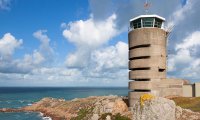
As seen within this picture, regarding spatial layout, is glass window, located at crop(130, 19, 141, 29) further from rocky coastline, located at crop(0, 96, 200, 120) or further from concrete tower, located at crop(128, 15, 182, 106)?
rocky coastline, located at crop(0, 96, 200, 120)

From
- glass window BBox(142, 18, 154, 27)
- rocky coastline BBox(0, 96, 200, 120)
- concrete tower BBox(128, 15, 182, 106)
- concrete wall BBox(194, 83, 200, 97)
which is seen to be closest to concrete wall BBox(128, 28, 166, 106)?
concrete tower BBox(128, 15, 182, 106)

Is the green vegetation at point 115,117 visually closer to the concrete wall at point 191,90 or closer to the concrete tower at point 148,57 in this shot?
the concrete tower at point 148,57

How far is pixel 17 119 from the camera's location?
91625mm

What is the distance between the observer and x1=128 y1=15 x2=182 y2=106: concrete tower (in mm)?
59250

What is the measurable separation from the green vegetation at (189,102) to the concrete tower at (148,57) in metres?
3.22

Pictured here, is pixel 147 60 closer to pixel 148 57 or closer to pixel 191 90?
pixel 148 57

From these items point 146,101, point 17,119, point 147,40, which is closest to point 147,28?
point 147,40

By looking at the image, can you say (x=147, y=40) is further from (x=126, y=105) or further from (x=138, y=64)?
(x=126, y=105)

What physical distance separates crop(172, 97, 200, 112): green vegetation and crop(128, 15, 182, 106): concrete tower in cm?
322

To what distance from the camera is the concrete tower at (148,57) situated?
5925 cm

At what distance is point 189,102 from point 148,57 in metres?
11.8

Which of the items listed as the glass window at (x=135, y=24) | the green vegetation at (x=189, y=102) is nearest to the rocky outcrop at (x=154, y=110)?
the green vegetation at (x=189, y=102)

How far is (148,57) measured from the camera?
59.8m

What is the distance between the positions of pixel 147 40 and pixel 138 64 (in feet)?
17.1
